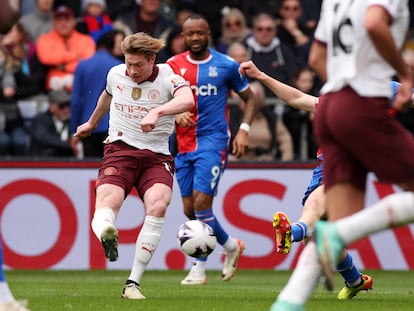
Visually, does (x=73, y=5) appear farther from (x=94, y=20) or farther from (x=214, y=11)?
(x=214, y=11)

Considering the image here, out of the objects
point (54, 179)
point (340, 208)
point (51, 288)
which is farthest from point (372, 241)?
point (340, 208)

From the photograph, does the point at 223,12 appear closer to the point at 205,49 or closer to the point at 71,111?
the point at 71,111

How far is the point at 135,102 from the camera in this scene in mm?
10852

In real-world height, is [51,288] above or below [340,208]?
below

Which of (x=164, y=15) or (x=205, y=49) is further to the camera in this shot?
(x=164, y=15)

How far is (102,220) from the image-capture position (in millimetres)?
9836

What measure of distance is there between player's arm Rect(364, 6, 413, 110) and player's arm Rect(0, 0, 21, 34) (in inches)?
85.8

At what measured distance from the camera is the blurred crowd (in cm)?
1666

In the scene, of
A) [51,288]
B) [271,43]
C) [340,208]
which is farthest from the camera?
[271,43]

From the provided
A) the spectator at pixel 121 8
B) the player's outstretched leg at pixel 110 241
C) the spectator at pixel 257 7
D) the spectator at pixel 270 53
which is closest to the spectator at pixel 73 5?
the spectator at pixel 121 8

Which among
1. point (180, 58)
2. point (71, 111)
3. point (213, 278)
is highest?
point (180, 58)

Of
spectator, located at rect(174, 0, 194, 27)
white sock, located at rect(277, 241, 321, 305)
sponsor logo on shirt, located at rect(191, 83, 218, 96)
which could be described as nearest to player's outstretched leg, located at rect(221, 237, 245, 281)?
sponsor logo on shirt, located at rect(191, 83, 218, 96)

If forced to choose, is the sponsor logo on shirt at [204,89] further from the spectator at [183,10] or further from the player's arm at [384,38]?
the player's arm at [384,38]

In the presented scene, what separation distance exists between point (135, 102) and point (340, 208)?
4.13 metres
